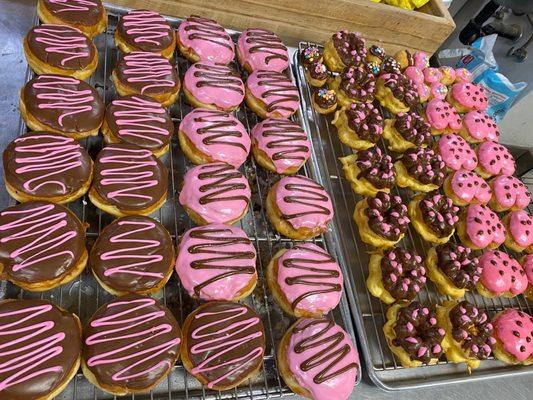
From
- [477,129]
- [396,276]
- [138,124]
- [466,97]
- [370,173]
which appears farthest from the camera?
[466,97]

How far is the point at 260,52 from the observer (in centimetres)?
277

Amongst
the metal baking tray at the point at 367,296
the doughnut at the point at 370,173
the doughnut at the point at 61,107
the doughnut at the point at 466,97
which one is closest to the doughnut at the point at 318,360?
the metal baking tray at the point at 367,296

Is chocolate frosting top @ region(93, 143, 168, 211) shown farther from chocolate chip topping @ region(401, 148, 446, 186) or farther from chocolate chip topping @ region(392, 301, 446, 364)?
chocolate chip topping @ region(401, 148, 446, 186)

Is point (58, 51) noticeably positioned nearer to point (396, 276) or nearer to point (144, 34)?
point (144, 34)

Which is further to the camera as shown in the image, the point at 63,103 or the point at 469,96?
the point at 469,96

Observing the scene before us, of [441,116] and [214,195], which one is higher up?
[441,116]

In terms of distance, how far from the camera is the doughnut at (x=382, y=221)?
97.5 inches

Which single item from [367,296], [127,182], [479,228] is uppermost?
[479,228]

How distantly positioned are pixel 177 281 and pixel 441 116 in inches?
84.7

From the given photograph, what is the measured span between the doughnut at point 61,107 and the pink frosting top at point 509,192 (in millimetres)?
2512

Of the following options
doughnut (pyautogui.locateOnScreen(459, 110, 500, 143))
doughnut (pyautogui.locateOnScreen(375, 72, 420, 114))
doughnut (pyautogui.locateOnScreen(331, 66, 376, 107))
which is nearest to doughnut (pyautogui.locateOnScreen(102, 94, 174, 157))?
doughnut (pyautogui.locateOnScreen(331, 66, 376, 107))

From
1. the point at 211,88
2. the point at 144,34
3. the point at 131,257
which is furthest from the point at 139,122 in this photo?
the point at 131,257

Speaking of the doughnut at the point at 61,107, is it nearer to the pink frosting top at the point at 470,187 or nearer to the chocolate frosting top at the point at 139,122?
the chocolate frosting top at the point at 139,122

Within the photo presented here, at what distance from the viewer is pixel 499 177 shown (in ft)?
10.3
